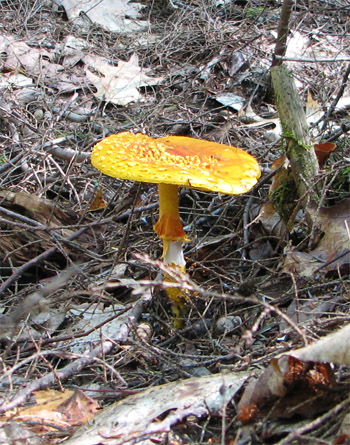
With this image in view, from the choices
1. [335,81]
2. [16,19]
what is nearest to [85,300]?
[335,81]

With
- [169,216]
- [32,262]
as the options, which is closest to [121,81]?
[32,262]

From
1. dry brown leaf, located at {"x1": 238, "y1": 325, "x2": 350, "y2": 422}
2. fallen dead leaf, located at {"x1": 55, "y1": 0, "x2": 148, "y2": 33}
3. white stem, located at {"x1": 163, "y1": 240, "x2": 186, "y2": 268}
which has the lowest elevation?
white stem, located at {"x1": 163, "y1": 240, "x2": 186, "y2": 268}

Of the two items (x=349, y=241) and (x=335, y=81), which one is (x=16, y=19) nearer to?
(x=335, y=81)

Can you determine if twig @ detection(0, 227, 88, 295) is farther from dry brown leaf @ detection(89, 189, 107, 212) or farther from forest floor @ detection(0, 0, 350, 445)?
dry brown leaf @ detection(89, 189, 107, 212)

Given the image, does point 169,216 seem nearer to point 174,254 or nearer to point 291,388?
point 174,254

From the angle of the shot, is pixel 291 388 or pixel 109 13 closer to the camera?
pixel 291 388

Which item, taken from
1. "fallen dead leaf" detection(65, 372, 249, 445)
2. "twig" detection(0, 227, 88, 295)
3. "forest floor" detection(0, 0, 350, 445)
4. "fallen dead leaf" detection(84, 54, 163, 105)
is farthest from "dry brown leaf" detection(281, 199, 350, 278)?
"fallen dead leaf" detection(84, 54, 163, 105)
